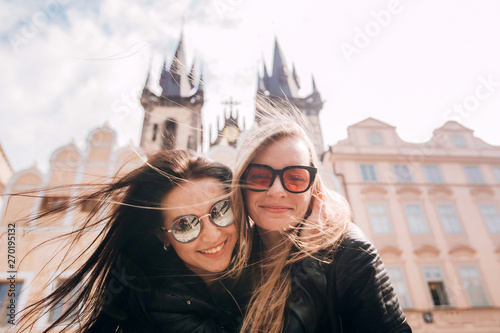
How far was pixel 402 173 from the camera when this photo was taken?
13.7 m

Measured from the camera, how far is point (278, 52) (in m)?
28.2

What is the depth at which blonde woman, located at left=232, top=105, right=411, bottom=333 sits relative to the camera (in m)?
1.87

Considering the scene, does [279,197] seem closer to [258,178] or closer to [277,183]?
[277,183]

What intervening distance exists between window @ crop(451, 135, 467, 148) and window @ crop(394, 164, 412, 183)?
3.46 metres

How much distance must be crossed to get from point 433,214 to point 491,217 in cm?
286

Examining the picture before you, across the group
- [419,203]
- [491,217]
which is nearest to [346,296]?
[419,203]

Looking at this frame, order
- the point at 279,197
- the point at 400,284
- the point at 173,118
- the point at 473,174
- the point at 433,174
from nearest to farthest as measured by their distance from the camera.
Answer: the point at 279,197
the point at 400,284
the point at 433,174
the point at 473,174
the point at 173,118

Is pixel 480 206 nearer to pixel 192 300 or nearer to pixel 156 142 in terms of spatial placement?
pixel 192 300

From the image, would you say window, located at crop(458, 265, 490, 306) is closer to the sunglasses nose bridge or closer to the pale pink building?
the pale pink building

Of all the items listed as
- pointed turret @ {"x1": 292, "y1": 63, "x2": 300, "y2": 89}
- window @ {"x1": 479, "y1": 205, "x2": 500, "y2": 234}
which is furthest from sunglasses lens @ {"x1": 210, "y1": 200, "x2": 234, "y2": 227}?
pointed turret @ {"x1": 292, "y1": 63, "x2": 300, "y2": 89}

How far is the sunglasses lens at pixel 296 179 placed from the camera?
2.21 meters

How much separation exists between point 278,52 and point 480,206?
2135 centimetres

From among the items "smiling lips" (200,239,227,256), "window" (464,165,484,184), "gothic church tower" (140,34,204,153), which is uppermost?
"gothic church tower" (140,34,204,153)

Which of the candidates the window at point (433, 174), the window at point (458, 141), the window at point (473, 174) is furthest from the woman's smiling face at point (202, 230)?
the window at point (458, 141)
